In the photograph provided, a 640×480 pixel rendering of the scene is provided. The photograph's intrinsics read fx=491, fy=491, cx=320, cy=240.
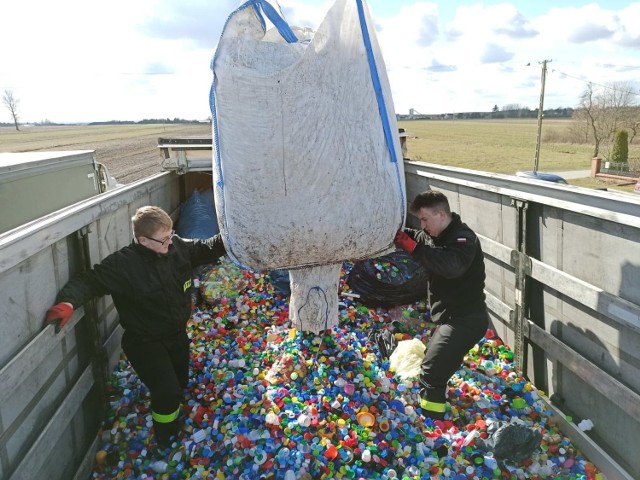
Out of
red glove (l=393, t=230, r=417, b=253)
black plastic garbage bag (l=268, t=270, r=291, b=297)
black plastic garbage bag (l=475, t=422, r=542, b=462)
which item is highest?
red glove (l=393, t=230, r=417, b=253)

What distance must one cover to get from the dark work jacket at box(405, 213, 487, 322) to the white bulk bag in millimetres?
592

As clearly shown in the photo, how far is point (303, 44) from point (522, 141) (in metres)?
49.0

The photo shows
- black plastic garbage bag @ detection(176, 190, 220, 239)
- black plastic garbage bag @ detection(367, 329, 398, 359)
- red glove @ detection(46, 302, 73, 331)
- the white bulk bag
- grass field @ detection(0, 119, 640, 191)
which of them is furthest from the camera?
grass field @ detection(0, 119, 640, 191)

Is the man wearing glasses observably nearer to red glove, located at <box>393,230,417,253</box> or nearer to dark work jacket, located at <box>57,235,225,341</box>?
dark work jacket, located at <box>57,235,225,341</box>

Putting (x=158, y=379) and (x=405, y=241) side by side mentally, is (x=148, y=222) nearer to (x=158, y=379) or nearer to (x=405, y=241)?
(x=158, y=379)

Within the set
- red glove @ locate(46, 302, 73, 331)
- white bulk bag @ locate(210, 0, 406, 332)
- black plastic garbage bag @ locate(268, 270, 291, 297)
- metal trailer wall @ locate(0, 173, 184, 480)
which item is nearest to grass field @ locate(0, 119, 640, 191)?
black plastic garbage bag @ locate(268, 270, 291, 297)

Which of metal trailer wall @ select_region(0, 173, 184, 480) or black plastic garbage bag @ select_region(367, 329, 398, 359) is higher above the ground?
metal trailer wall @ select_region(0, 173, 184, 480)

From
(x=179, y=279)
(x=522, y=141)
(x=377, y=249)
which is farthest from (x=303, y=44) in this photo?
(x=522, y=141)

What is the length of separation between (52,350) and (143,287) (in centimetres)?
57

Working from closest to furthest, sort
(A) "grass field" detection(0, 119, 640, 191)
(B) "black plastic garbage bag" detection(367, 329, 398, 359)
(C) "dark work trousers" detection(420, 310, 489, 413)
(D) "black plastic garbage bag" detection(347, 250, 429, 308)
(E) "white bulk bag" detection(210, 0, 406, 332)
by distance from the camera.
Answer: (E) "white bulk bag" detection(210, 0, 406, 332) < (C) "dark work trousers" detection(420, 310, 489, 413) < (B) "black plastic garbage bag" detection(367, 329, 398, 359) < (D) "black plastic garbage bag" detection(347, 250, 429, 308) < (A) "grass field" detection(0, 119, 640, 191)

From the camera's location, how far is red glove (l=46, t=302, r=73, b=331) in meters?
2.37

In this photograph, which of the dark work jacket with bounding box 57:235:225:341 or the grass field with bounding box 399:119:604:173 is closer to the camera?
the dark work jacket with bounding box 57:235:225:341

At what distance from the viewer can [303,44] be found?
7.91 ft

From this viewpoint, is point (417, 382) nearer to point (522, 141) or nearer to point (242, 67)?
point (242, 67)
